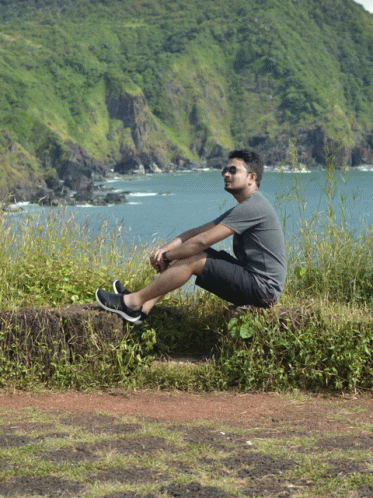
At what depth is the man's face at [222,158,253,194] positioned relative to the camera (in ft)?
20.5

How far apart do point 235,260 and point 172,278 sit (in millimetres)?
592

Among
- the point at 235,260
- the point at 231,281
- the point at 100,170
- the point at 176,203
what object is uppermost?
the point at 100,170

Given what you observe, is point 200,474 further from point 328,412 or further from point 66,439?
point 328,412

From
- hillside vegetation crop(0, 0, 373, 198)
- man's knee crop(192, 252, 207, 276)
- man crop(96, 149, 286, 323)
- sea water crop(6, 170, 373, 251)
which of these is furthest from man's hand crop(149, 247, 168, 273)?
hillside vegetation crop(0, 0, 373, 198)

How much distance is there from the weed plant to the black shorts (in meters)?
0.14

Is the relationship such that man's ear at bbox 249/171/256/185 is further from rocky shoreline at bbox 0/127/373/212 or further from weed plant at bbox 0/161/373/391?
rocky shoreline at bbox 0/127/373/212

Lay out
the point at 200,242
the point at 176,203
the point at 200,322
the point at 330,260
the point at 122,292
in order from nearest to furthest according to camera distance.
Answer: the point at 200,242 < the point at 122,292 < the point at 200,322 < the point at 330,260 < the point at 176,203

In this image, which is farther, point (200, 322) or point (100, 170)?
point (100, 170)

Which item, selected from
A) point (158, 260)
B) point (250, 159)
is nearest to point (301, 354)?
point (158, 260)

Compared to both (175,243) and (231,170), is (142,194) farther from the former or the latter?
(231,170)

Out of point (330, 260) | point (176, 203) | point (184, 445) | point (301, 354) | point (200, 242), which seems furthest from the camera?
point (176, 203)

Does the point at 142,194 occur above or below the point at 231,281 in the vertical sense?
below

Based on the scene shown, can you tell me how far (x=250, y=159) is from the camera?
6305mm

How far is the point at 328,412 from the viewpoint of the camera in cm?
554
